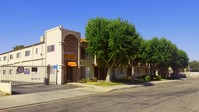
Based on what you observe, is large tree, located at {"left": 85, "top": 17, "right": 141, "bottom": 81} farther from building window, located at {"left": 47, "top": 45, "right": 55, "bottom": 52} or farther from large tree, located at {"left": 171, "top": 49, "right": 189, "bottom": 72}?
large tree, located at {"left": 171, "top": 49, "right": 189, "bottom": 72}

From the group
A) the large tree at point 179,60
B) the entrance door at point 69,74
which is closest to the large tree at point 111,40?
the entrance door at point 69,74

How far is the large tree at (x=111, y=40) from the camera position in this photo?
3416 cm

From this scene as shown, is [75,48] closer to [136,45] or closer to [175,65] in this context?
[136,45]

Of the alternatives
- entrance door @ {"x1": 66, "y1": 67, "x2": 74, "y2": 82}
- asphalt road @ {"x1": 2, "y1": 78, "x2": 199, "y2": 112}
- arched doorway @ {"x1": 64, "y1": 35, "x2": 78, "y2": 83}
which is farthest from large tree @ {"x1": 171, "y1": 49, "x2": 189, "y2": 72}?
asphalt road @ {"x1": 2, "y1": 78, "x2": 199, "y2": 112}

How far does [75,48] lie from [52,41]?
3490 mm

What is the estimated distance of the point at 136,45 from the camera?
35.7 metres

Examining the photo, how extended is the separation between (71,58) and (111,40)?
21.2ft

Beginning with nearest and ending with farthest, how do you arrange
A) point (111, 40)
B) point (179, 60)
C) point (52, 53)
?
point (111, 40) < point (52, 53) < point (179, 60)

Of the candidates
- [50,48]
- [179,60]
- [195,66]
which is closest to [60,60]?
[50,48]

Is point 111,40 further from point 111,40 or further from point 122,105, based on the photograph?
point 122,105

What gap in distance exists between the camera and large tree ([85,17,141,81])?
34.2 meters

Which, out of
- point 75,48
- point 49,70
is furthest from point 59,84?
point 75,48

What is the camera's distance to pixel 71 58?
3616 cm

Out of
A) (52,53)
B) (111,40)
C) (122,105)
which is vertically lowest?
(122,105)
